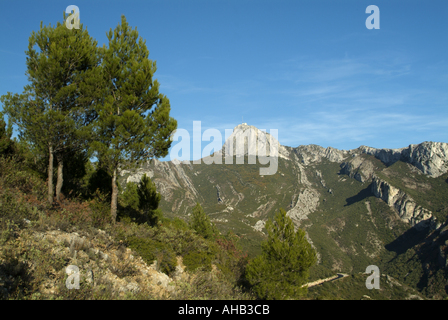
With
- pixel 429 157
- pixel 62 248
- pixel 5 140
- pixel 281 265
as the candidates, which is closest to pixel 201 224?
pixel 281 265

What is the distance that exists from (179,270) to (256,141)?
187 metres

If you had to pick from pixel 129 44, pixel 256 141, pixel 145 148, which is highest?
pixel 256 141

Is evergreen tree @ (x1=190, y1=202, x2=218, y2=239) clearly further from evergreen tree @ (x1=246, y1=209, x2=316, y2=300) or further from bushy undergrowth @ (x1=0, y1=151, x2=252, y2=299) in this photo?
bushy undergrowth @ (x1=0, y1=151, x2=252, y2=299)

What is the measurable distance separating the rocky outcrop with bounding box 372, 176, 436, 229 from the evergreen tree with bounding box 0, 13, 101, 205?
159m

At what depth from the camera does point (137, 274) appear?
8.98m

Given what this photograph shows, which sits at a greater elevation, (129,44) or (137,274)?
(129,44)

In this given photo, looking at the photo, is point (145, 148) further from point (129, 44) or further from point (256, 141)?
point (256, 141)

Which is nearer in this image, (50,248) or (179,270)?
(50,248)

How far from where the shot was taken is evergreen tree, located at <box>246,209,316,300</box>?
15.4 metres

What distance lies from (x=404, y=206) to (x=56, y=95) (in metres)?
174

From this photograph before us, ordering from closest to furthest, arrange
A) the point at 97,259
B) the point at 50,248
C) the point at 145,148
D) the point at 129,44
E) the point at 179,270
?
the point at 50,248 → the point at 97,259 → the point at 179,270 → the point at 145,148 → the point at 129,44

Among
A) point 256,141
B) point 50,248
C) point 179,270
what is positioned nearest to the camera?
point 50,248

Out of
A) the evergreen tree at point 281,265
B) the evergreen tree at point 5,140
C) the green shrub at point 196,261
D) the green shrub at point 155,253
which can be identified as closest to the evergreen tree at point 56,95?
the evergreen tree at point 5,140
